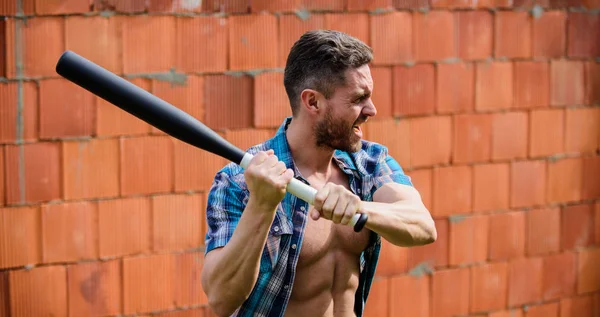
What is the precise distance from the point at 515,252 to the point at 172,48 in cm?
215

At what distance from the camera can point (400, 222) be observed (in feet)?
8.66

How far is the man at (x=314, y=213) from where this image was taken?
2.51 m

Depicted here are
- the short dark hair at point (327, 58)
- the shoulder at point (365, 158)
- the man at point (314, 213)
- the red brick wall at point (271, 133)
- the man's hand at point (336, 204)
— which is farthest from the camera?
the red brick wall at point (271, 133)

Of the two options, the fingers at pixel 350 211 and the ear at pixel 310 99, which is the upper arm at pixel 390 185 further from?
the fingers at pixel 350 211

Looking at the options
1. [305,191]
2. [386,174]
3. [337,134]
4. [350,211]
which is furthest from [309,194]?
[386,174]

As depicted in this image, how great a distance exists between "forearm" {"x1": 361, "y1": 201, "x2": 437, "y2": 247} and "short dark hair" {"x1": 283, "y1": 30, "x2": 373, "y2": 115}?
0.40 m

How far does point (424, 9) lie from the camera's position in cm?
433

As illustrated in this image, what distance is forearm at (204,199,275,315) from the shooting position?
245 cm

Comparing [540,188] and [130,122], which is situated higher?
[130,122]

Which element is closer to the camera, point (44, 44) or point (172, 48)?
point (44, 44)

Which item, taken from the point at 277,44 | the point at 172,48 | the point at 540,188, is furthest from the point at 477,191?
the point at 172,48

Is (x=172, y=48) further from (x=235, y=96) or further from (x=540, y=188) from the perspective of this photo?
(x=540, y=188)

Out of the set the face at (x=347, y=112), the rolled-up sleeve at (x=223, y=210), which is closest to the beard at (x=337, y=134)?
the face at (x=347, y=112)

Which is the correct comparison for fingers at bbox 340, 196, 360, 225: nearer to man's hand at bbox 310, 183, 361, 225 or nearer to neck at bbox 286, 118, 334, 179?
man's hand at bbox 310, 183, 361, 225
